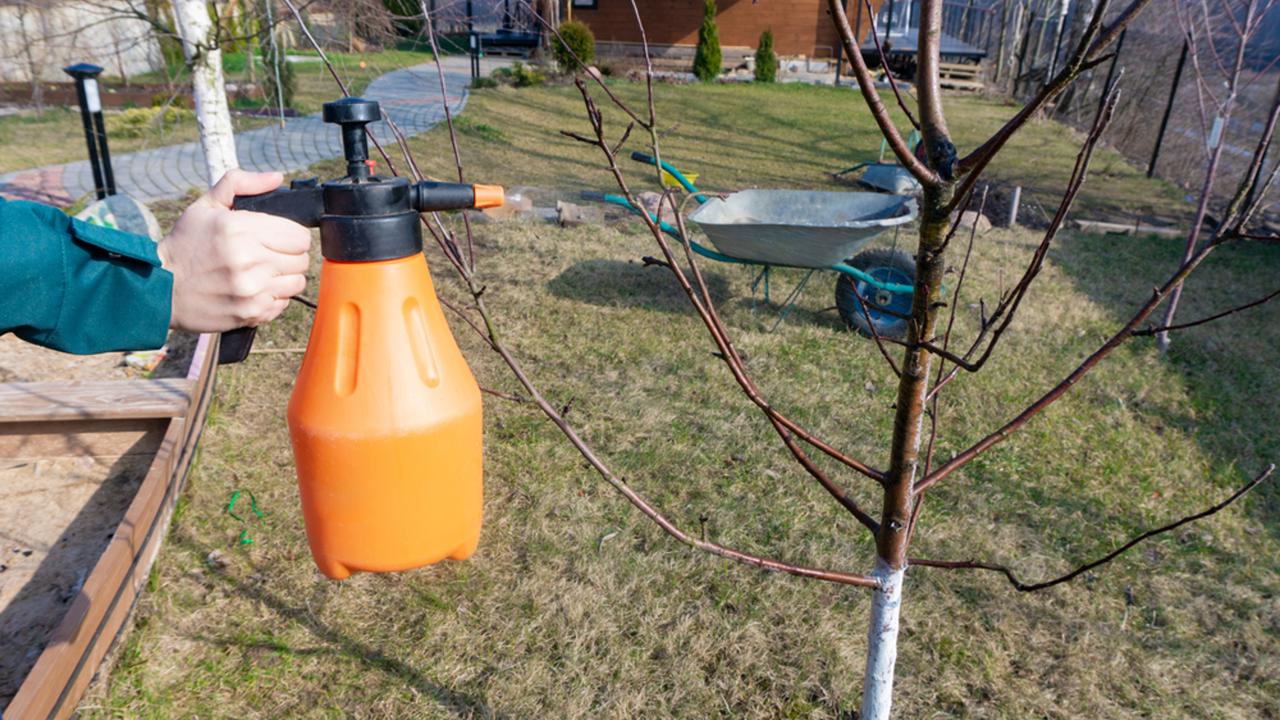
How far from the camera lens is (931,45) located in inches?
40.4

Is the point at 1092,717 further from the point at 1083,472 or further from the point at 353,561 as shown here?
the point at 353,561

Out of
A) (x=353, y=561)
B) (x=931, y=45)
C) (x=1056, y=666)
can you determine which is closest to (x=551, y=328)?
(x=1056, y=666)

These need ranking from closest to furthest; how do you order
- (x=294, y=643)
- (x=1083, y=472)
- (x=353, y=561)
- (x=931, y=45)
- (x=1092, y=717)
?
(x=931, y=45) → (x=353, y=561) → (x=1092, y=717) → (x=294, y=643) → (x=1083, y=472)

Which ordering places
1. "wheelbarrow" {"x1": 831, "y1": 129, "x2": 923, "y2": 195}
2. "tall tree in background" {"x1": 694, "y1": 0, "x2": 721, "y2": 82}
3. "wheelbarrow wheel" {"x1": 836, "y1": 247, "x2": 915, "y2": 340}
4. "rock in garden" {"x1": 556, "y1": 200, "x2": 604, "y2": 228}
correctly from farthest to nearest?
"tall tree in background" {"x1": 694, "y1": 0, "x2": 721, "y2": 82}
"wheelbarrow" {"x1": 831, "y1": 129, "x2": 923, "y2": 195}
"rock in garden" {"x1": 556, "y1": 200, "x2": 604, "y2": 228}
"wheelbarrow wheel" {"x1": 836, "y1": 247, "x2": 915, "y2": 340}

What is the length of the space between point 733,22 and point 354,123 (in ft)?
74.2

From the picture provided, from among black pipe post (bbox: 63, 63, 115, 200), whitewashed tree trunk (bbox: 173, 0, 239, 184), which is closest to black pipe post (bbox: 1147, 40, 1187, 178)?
whitewashed tree trunk (bbox: 173, 0, 239, 184)

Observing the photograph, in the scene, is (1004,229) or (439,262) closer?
(439,262)

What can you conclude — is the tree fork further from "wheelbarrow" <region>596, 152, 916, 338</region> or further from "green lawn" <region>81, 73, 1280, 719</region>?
"wheelbarrow" <region>596, 152, 916, 338</region>

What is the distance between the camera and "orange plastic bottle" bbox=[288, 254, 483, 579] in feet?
3.85

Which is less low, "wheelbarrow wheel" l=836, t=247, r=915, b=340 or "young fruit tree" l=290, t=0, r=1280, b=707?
"young fruit tree" l=290, t=0, r=1280, b=707

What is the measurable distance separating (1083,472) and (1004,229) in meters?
4.80

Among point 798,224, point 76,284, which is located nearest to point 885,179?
point 798,224

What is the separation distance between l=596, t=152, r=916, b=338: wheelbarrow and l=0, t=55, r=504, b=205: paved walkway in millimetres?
3346

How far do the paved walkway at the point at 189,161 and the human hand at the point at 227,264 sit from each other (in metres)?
6.48
